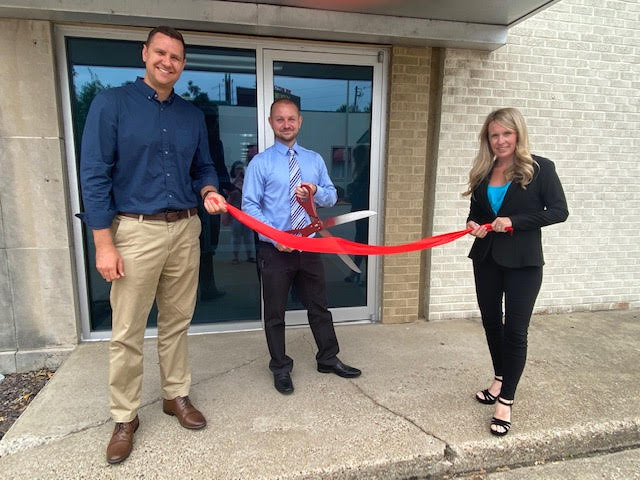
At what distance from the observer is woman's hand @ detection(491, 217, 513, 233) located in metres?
2.56

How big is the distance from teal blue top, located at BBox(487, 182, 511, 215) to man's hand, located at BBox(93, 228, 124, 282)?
2.30m

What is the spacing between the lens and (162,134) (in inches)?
96.8

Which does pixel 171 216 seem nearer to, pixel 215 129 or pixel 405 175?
pixel 215 129

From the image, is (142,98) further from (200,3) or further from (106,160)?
(200,3)

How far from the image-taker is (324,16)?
3.71m

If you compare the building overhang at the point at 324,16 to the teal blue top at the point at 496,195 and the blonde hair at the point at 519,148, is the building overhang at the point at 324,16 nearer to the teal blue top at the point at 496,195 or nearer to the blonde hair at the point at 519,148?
the blonde hair at the point at 519,148

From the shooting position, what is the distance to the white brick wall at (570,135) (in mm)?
4473

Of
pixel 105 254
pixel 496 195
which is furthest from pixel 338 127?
pixel 105 254

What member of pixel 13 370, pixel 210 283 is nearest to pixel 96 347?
pixel 13 370

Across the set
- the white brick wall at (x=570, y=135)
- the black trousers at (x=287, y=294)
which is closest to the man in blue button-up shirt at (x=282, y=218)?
the black trousers at (x=287, y=294)

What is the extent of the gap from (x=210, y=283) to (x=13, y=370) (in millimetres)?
1855

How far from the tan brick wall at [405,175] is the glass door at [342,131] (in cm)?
18

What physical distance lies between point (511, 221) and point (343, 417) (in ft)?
5.47

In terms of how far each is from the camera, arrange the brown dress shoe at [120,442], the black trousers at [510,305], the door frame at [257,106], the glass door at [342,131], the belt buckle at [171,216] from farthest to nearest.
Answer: the glass door at [342,131]
the door frame at [257,106]
the black trousers at [510,305]
the belt buckle at [171,216]
the brown dress shoe at [120,442]
